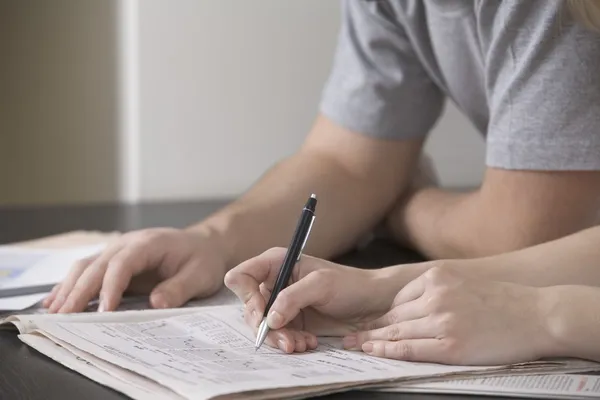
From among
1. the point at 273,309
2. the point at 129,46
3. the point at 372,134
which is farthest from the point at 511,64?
the point at 129,46

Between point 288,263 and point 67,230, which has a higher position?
point 288,263

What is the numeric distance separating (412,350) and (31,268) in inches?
20.7

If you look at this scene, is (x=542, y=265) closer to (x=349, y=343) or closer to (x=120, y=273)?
(x=349, y=343)

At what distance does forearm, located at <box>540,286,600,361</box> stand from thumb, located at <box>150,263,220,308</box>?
346 mm

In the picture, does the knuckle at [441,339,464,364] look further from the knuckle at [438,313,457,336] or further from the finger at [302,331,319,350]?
the finger at [302,331,319,350]

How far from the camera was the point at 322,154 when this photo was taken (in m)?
1.29

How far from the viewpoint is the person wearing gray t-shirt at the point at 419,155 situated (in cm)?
98

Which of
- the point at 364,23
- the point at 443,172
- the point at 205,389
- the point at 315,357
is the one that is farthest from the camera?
the point at 443,172

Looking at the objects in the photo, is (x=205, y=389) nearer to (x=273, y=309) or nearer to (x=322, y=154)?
(x=273, y=309)

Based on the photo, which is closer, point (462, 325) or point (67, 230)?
point (462, 325)

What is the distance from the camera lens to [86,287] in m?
0.95

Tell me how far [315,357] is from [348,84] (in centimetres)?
58

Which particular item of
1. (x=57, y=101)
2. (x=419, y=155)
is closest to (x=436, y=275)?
(x=419, y=155)

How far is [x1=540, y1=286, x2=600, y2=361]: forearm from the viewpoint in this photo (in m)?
0.77
